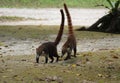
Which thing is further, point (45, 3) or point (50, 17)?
point (45, 3)

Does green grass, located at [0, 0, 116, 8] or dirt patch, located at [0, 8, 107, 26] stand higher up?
green grass, located at [0, 0, 116, 8]

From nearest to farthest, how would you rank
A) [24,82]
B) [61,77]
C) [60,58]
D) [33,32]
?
[24,82]
[61,77]
[60,58]
[33,32]

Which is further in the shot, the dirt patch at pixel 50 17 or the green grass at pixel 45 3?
the green grass at pixel 45 3

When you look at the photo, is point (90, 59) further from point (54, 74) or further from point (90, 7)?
point (90, 7)

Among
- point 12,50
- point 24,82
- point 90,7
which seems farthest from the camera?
point 90,7

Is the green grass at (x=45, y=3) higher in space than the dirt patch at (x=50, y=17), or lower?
higher

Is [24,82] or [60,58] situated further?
[60,58]

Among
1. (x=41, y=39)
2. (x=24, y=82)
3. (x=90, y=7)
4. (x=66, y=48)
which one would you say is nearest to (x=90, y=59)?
(x=66, y=48)

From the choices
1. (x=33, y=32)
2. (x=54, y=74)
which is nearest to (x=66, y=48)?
(x=54, y=74)

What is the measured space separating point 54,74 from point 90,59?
209cm

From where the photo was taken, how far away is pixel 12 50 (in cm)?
1372

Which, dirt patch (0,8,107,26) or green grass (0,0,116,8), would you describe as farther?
green grass (0,0,116,8)

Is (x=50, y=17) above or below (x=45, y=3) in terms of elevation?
below

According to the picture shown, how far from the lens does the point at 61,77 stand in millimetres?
8492
